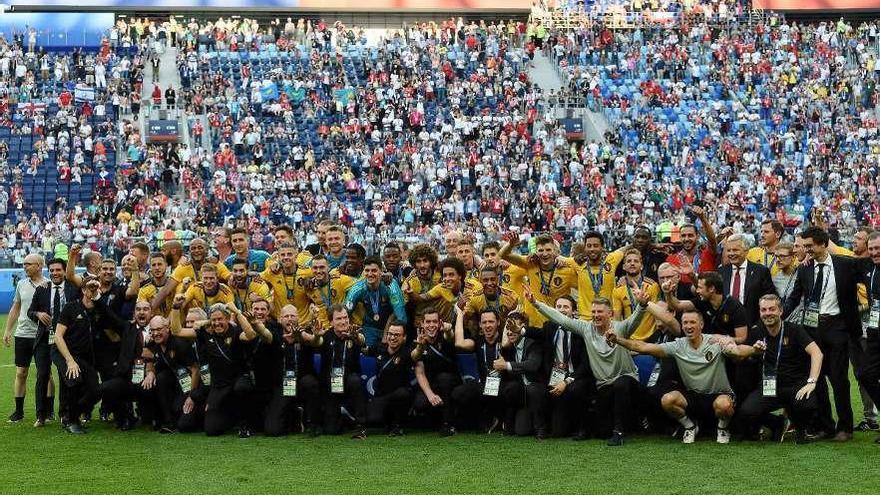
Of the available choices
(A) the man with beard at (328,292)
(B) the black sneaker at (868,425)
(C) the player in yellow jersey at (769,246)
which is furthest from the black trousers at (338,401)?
(B) the black sneaker at (868,425)

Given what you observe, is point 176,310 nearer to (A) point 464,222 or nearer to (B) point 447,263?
(B) point 447,263

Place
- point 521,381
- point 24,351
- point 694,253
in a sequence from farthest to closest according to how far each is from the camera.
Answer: point 24,351 → point 694,253 → point 521,381

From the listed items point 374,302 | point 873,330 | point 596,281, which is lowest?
point 873,330

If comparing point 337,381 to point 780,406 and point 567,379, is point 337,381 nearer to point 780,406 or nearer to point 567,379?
point 567,379

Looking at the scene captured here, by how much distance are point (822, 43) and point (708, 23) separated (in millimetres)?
3842

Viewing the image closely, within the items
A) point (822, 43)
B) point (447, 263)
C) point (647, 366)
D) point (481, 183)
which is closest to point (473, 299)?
point (447, 263)

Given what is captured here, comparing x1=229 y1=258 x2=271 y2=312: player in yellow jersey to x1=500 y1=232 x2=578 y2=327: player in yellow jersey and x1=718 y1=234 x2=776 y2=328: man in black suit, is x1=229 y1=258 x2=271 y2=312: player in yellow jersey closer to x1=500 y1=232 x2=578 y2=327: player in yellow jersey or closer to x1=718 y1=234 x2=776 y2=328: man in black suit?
x1=500 y1=232 x2=578 y2=327: player in yellow jersey

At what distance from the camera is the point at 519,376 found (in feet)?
39.3

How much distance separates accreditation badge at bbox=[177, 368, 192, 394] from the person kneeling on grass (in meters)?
3.85

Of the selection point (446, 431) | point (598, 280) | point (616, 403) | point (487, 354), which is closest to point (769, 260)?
point (598, 280)

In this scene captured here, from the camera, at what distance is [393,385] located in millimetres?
12062

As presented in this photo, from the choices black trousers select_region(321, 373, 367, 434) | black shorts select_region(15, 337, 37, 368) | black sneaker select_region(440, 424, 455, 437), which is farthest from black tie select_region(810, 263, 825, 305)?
black shorts select_region(15, 337, 37, 368)

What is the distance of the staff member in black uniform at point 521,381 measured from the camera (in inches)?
463

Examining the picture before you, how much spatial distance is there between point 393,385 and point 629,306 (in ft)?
7.18
